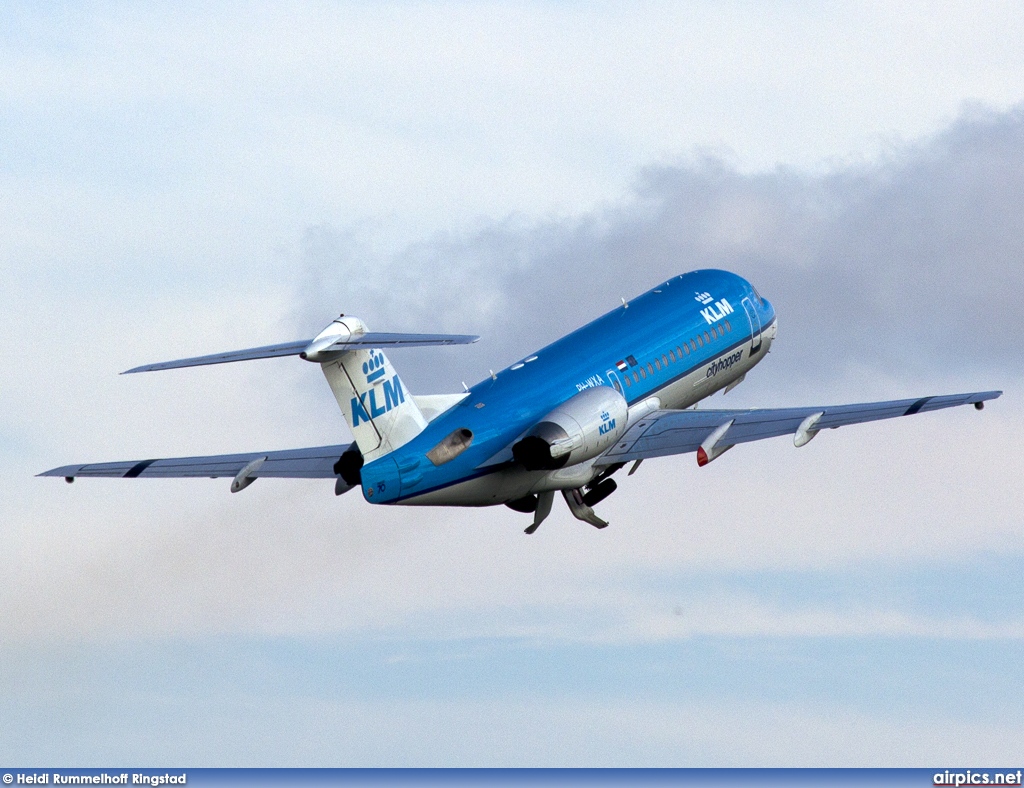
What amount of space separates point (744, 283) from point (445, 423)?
1508cm

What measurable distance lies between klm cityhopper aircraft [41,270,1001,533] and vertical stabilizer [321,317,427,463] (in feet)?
0.07

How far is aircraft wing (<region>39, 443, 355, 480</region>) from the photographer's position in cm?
4212

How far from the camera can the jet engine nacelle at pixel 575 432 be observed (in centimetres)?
3953

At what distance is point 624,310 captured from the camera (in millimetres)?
47469

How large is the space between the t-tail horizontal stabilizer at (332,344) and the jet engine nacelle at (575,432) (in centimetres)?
491

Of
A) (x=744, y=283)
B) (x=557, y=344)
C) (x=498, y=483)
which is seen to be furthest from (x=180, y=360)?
(x=744, y=283)

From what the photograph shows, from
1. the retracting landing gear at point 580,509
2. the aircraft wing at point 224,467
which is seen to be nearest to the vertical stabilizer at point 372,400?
the aircraft wing at point 224,467

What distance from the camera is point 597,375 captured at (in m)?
43.4

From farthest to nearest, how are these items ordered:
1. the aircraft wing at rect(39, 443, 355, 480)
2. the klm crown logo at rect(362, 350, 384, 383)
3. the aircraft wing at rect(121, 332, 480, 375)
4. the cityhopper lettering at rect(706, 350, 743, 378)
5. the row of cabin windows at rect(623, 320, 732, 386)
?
the cityhopper lettering at rect(706, 350, 743, 378), the row of cabin windows at rect(623, 320, 732, 386), the aircraft wing at rect(39, 443, 355, 480), the klm crown logo at rect(362, 350, 384, 383), the aircraft wing at rect(121, 332, 480, 375)

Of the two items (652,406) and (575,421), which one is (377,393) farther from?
(652,406)

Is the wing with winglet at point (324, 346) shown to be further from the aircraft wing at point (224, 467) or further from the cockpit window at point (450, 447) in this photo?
the aircraft wing at point (224, 467)

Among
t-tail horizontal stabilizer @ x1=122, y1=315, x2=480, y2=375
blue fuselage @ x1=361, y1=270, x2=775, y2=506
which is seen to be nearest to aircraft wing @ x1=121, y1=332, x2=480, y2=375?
t-tail horizontal stabilizer @ x1=122, y1=315, x2=480, y2=375

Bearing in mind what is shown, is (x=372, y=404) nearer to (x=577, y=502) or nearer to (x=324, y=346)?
(x=324, y=346)

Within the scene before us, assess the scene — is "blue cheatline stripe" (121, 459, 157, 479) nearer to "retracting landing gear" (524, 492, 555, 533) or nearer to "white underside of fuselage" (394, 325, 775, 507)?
"white underside of fuselage" (394, 325, 775, 507)
